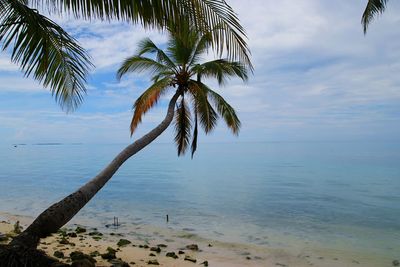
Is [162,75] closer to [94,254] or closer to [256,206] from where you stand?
[94,254]

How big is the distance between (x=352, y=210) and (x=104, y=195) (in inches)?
661

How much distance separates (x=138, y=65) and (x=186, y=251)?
6.62 metres

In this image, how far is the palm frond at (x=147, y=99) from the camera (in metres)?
13.0

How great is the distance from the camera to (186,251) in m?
12.3

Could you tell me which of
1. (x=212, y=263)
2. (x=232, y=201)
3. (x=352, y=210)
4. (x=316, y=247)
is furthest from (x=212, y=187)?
(x=212, y=263)

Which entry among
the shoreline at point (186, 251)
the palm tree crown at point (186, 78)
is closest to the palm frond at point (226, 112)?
the palm tree crown at point (186, 78)

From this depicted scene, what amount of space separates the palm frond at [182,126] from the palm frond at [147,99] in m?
1.32

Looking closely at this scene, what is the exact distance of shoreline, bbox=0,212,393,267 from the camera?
34.9ft

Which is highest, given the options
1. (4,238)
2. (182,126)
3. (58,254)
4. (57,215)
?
(182,126)

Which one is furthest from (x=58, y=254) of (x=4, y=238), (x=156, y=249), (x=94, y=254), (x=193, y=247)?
(x=193, y=247)

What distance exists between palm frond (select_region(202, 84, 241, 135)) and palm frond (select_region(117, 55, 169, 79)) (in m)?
1.99

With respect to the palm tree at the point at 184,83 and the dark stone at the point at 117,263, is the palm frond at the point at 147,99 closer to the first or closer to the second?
the palm tree at the point at 184,83

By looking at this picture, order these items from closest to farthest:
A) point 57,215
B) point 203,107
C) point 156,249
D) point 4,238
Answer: point 57,215, point 4,238, point 156,249, point 203,107

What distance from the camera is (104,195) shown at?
2833cm
